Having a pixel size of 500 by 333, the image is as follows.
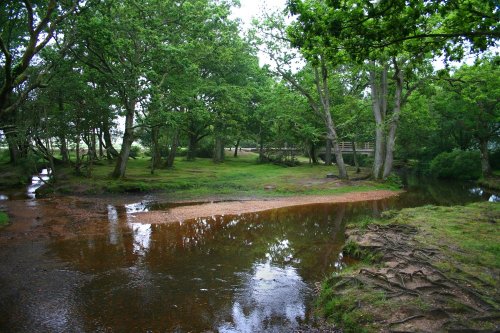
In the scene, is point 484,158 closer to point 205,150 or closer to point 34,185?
point 205,150

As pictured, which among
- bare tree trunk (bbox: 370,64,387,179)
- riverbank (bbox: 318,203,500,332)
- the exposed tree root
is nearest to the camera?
the exposed tree root

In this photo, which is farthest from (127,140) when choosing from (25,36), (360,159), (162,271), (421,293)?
(360,159)

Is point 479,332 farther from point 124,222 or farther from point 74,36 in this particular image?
point 74,36

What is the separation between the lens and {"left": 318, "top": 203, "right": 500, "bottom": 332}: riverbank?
18.0 ft

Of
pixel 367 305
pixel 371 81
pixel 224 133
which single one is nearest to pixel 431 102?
pixel 371 81

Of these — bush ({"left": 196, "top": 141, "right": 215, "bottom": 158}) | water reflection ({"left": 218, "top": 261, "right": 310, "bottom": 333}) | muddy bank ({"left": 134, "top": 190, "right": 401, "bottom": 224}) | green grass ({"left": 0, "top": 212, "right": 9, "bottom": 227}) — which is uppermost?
bush ({"left": 196, "top": 141, "right": 215, "bottom": 158})

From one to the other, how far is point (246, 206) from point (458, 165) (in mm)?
26146

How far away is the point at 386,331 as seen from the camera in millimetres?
5297

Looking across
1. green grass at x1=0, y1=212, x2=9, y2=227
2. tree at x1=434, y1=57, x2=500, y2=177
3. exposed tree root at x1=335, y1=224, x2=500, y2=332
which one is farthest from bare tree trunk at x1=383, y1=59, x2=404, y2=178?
green grass at x1=0, y1=212, x2=9, y2=227

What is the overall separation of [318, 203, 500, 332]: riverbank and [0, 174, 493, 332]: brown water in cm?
82

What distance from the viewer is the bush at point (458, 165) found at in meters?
34.0

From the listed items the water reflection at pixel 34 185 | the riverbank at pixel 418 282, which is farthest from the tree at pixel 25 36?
the riverbank at pixel 418 282

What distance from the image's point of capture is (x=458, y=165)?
34500mm

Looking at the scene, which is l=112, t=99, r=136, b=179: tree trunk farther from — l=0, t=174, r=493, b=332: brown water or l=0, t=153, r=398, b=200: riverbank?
l=0, t=174, r=493, b=332: brown water
